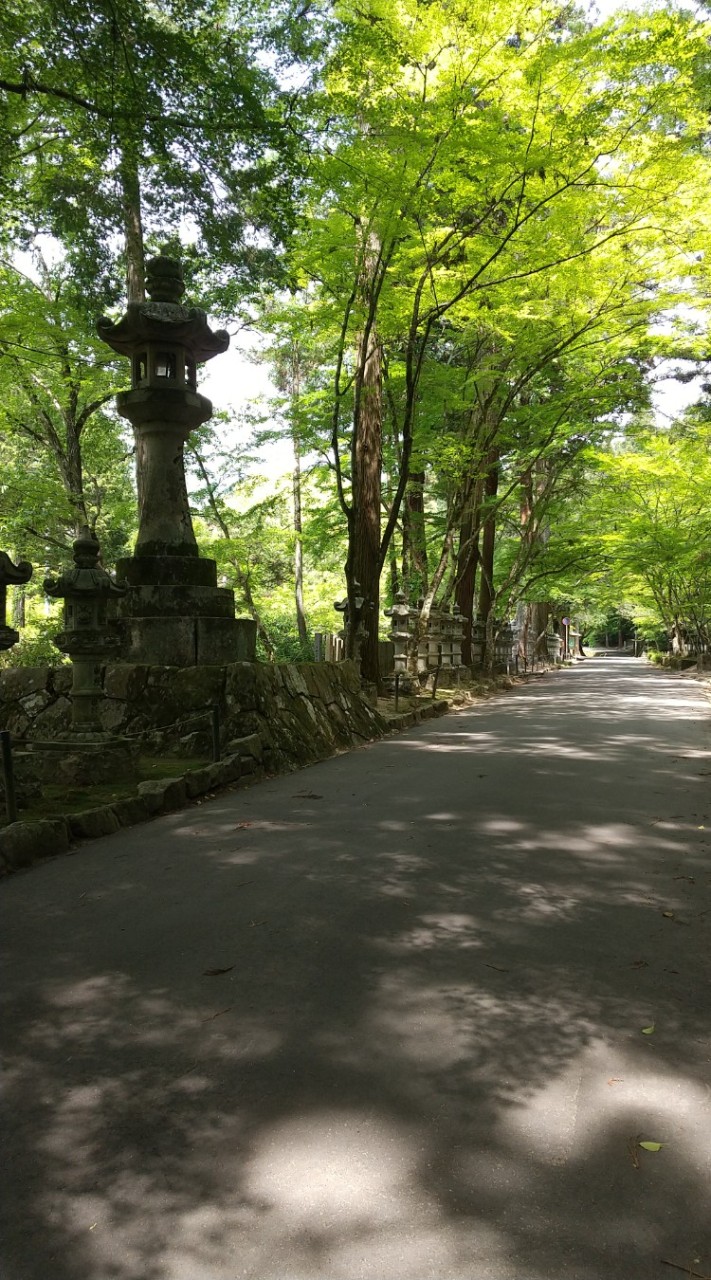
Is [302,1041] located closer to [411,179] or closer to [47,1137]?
[47,1137]

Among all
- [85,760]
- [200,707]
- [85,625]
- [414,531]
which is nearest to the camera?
[85,760]

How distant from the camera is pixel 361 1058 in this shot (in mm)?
2770

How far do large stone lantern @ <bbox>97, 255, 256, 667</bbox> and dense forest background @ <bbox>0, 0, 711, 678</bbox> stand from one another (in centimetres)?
163

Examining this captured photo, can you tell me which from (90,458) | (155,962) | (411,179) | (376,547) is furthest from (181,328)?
(90,458)


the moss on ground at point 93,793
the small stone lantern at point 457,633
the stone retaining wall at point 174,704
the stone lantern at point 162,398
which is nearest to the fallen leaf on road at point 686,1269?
the moss on ground at point 93,793

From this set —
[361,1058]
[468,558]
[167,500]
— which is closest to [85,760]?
[167,500]

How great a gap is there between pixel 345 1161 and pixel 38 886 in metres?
3.33

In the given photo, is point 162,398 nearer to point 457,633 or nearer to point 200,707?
point 200,707

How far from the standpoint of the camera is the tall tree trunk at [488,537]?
2075cm

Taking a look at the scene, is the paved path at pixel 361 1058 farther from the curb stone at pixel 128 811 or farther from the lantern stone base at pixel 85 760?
the lantern stone base at pixel 85 760

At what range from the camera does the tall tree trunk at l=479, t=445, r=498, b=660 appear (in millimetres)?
20750

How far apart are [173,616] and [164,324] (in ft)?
11.8

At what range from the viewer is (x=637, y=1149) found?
2256mm

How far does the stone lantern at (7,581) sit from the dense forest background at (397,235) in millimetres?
4661
